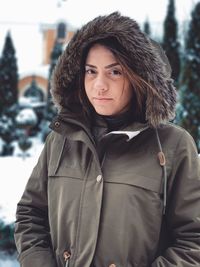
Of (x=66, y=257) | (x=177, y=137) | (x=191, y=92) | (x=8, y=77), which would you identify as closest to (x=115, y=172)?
(x=177, y=137)

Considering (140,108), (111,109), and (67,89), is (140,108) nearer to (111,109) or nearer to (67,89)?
(111,109)

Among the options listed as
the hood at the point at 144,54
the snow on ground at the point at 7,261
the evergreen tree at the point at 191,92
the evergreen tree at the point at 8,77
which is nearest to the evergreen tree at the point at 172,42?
the evergreen tree at the point at 191,92

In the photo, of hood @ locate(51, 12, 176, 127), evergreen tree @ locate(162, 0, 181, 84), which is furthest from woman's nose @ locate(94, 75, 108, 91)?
evergreen tree @ locate(162, 0, 181, 84)

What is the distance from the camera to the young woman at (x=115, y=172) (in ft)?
4.84

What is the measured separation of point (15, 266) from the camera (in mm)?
3883

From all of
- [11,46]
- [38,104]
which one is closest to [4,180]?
[11,46]

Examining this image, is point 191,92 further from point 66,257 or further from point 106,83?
point 66,257

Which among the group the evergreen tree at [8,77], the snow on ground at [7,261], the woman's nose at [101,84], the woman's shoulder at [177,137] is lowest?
the snow on ground at [7,261]

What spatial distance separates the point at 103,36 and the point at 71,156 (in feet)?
1.69

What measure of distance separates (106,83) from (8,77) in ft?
55.6

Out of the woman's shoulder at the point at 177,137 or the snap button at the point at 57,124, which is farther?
the snap button at the point at 57,124

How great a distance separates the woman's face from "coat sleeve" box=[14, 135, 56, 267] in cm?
37

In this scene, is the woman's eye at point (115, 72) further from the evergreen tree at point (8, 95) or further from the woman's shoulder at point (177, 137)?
the evergreen tree at point (8, 95)

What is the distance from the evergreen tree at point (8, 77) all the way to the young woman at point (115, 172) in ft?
52.3
